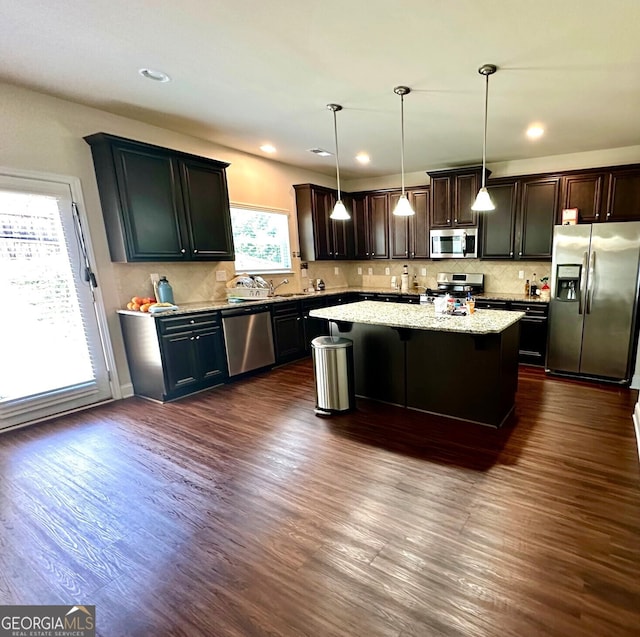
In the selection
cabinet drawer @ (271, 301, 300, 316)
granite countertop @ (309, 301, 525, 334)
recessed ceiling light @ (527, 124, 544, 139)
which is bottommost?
cabinet drawer @ (271, 301, 300, 316)

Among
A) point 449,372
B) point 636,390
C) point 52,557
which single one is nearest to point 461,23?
point 449,372

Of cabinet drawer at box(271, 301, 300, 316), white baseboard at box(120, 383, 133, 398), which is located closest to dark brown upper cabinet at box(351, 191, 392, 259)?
cabinet drawer at box(271, 301, 300, 316)

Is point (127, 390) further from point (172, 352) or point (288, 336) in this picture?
point (288, 336)

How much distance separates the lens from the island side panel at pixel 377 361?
3.30 m

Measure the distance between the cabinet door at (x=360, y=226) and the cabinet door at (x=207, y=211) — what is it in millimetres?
Answer: 2677

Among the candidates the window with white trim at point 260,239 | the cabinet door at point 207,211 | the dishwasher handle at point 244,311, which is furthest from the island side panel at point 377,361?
the window with white trim at point 260,239

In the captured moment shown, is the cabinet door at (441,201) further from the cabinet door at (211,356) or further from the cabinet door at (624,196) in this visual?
the cabinet door at (211,356)

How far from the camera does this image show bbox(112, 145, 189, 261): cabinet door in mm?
3451

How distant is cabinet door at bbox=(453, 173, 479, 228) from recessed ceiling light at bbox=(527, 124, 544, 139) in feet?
3.12

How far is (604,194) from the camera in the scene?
432 cm

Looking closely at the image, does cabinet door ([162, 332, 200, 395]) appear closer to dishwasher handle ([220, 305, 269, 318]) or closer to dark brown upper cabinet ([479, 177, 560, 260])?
dishwasher handle ([220, 305, 269, 318])

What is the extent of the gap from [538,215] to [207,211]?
434cm

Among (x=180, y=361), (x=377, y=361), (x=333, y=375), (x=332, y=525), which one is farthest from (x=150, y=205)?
(x=332, y=525)

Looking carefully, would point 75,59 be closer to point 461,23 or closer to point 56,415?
point 461,23
